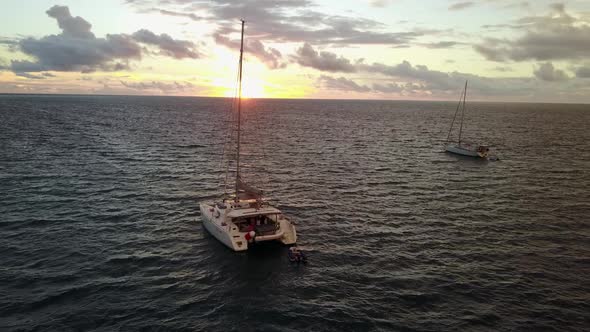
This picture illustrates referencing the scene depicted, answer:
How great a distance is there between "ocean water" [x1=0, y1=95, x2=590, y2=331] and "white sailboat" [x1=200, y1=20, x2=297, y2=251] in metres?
1.25

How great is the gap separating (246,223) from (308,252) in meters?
6.10

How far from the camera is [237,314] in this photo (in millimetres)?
22766

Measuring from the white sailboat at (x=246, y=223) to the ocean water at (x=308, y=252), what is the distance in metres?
1.25

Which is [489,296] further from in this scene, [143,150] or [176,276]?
[143,150]

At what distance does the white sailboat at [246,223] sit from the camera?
1207 inches

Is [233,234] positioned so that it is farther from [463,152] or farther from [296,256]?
[463,152]

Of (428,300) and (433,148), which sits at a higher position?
(433,148)

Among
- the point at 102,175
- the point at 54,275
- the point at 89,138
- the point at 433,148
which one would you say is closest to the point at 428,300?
the point at 54,275

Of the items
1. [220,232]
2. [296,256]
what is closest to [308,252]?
[296,256]

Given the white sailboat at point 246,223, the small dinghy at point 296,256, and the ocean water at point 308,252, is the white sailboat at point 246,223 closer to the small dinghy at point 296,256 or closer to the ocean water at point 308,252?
the ocean water at point 308,252

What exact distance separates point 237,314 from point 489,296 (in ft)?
54.2

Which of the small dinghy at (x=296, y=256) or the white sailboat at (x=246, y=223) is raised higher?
the white sailboat at (x=246, y=223)

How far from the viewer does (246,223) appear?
33.5 m

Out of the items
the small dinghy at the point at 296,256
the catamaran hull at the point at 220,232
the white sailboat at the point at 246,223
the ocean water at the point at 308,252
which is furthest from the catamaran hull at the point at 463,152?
the catamaran hull at the point at 220,232
